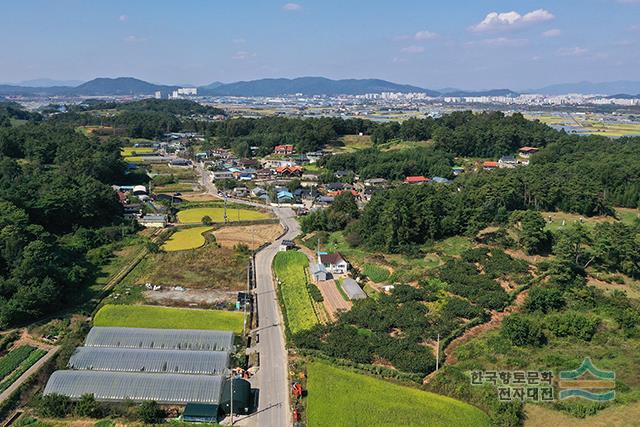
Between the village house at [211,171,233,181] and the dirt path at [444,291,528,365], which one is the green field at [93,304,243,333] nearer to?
the dirt path at [444,291,528,365]

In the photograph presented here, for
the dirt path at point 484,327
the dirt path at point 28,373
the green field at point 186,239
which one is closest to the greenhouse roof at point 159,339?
the dirt path at point 28,373

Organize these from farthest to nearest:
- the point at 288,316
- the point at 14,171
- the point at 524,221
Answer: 1. the point at 14,171
2. the point at 524,221
3. the point at 288,316

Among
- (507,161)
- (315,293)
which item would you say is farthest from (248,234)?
(507,161)

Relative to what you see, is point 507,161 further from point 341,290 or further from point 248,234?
point 341,290

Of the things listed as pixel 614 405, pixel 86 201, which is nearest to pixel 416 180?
pixel 86 201

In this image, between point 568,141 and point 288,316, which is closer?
point 288,316

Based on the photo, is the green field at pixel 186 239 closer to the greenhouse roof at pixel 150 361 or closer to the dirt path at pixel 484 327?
the greenhouse roof at pixel 150 361

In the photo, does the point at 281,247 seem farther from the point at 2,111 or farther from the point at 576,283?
the point at 2,111
